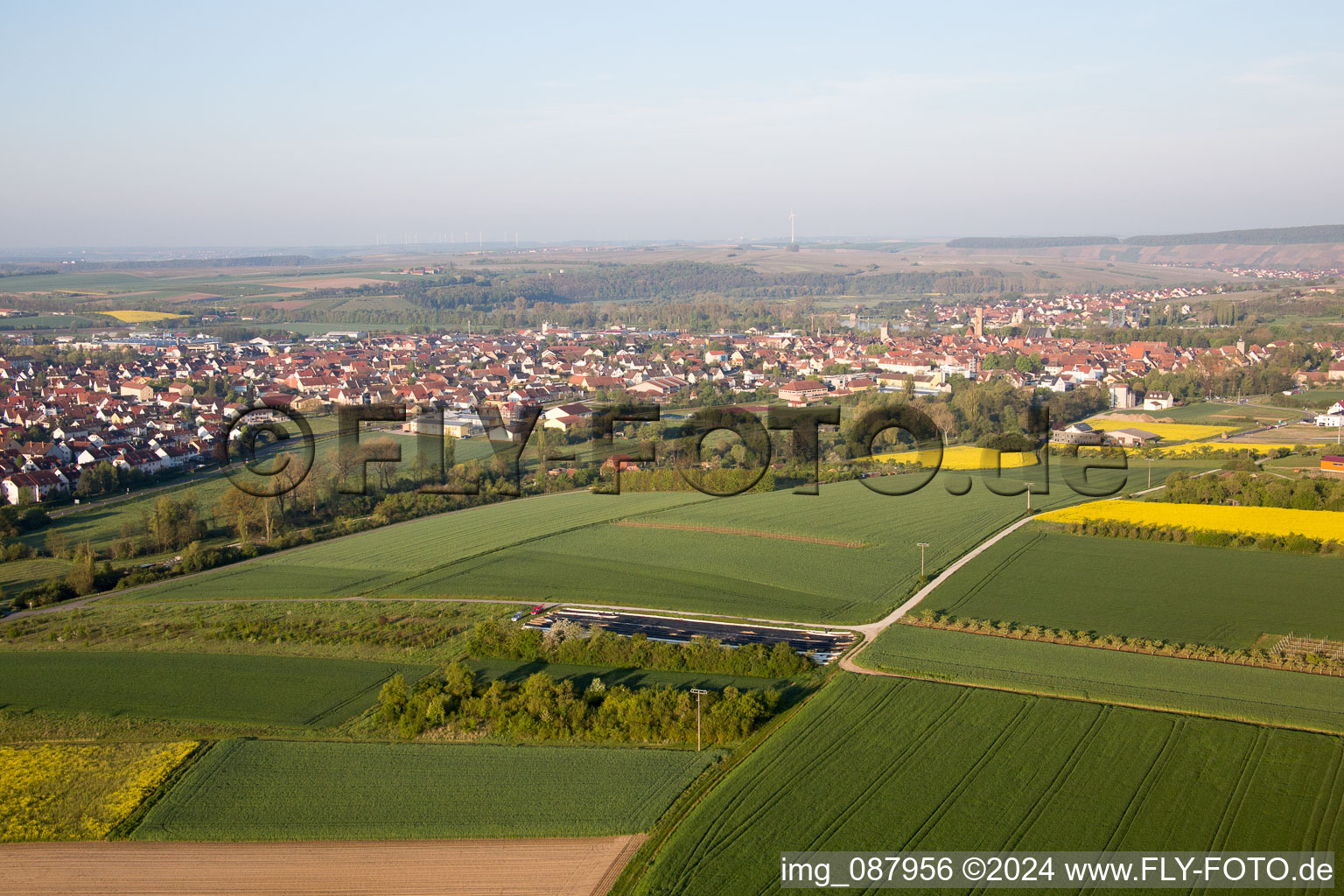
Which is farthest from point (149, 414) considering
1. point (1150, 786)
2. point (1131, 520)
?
point (1150, 786)

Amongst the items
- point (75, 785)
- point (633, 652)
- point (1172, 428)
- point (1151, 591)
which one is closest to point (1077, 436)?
point (1172, 428)

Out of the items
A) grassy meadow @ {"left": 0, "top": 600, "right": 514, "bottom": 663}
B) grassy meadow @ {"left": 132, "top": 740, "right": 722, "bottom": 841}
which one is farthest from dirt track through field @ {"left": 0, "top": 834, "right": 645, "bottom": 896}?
grassy meadow @ {"left": 0, "top": 600, "right": 514, "bottom": 663}

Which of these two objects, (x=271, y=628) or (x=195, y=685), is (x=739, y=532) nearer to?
(x=271, y=628)

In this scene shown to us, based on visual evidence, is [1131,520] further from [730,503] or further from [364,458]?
[364,458]

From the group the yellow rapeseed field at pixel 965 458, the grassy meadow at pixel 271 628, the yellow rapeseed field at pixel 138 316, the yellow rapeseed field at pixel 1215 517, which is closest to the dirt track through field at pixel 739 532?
the yellow rapeseed field at pixel 1215 517

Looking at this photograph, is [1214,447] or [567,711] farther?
[1214,447]
